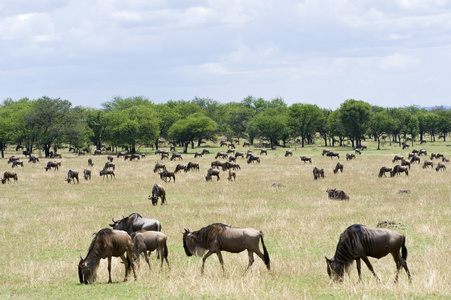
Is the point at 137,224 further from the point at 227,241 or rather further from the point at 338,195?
the point at 338,195

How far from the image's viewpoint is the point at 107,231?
11.1 m

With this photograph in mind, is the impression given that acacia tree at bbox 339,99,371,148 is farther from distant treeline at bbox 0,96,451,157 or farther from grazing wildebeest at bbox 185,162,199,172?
grazing wildebeest at bbox 185,162,199,172

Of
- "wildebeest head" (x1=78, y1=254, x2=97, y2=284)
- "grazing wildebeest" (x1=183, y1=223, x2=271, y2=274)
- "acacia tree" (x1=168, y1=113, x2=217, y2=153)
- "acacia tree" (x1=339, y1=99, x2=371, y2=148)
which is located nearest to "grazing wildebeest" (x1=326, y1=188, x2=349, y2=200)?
"grazing wildebeest" (x1=183, y1=223, x2=271, y2=274)

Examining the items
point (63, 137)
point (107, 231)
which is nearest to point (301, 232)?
point (107, 231)

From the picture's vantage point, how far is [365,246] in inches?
404

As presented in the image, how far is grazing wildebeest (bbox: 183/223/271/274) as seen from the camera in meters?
11.1

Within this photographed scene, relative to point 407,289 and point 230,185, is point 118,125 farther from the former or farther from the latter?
point 407,289

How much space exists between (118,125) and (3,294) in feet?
273

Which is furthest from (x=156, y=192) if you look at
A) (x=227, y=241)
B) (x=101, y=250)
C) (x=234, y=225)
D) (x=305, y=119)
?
(x=305, y=119)

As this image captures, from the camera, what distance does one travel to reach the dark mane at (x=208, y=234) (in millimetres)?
11453

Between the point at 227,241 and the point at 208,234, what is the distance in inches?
24.8

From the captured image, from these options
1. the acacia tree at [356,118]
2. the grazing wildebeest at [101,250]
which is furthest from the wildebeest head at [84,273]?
the acacia tree at [356,118]

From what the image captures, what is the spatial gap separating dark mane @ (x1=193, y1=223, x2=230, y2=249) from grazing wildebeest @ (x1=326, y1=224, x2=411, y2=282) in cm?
310

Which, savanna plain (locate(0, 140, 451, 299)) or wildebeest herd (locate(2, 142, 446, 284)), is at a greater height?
wildebeest herd (locate(2, 142, 446, 284))
